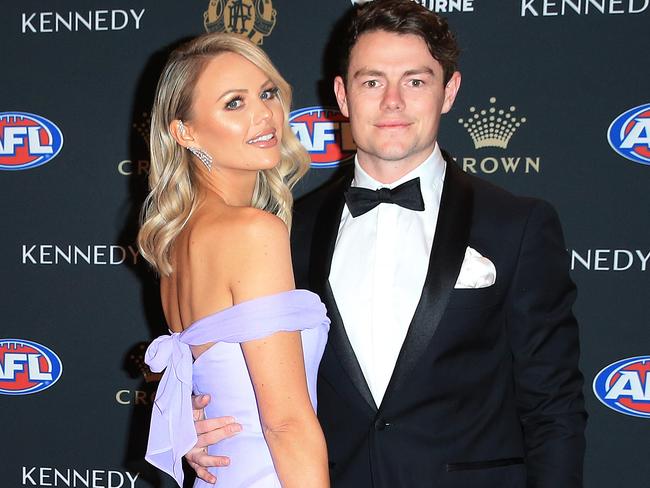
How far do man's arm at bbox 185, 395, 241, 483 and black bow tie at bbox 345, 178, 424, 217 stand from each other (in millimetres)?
676

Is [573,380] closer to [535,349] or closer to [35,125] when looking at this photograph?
[535,349]

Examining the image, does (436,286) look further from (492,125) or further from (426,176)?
(492,125)

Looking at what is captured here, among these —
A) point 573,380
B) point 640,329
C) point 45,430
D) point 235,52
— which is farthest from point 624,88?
point 45,430

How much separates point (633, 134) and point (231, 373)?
2082 mm

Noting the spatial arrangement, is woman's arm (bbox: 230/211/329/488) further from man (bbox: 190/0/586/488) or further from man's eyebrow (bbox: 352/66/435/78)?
man's eyebrow (bbox: 352/66/435/78)

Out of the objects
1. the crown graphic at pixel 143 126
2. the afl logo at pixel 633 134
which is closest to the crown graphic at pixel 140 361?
the crown graphic at pixel 143 126

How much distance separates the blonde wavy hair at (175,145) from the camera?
1864mm

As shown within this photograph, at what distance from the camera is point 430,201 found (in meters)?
2.02

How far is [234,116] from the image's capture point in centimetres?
185

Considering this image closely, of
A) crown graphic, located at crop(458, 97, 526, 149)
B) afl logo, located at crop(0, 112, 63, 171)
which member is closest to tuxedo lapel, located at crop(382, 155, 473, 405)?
crown graphic, located at crop(458, 97, 526, 149)

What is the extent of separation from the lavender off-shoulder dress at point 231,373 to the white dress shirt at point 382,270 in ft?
0.46

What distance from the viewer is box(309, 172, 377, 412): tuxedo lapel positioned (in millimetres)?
1835

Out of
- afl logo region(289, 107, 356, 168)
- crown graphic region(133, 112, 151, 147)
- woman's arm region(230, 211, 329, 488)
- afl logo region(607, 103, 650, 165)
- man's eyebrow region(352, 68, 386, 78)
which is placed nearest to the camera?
woman's arm region(230, 211, 329, 488)

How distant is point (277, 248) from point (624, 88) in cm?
196
